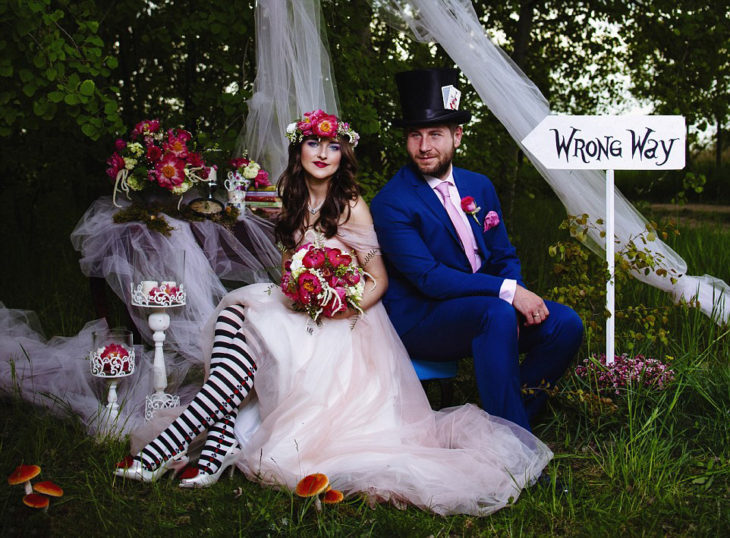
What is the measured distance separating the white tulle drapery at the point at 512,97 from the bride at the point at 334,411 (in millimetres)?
776

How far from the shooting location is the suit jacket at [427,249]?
3.39 metres

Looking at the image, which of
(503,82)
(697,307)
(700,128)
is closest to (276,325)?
(503,82)

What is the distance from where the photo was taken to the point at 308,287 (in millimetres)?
3180

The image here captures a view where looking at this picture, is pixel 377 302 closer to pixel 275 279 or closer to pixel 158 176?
pixel 275 279

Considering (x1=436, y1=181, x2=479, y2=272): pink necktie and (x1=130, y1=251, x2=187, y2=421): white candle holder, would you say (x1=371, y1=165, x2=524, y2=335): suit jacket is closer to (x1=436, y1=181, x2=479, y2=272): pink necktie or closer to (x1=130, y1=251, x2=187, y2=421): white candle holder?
(x1=436, y1=181, x2=479, y2=272): pink necktie

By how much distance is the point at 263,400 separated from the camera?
322cm

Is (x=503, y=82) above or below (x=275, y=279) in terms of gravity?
above

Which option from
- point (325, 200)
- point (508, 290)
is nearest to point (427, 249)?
point (508, 290)

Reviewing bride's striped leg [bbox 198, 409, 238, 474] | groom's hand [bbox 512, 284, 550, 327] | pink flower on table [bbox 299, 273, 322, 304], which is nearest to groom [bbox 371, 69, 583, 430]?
groom's hand [bbox 512, 284, 550, 327]

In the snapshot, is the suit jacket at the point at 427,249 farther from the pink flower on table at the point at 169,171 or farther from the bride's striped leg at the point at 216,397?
the pink flower on table at the point at 169,171

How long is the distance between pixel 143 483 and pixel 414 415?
3.85 feet

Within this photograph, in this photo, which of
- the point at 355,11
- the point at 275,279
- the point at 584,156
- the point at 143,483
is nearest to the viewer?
the point at 143,483

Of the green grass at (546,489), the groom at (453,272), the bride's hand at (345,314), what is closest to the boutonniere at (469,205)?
the groom at (453,272)

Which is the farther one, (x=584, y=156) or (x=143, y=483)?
→ (x=584, y=156)
